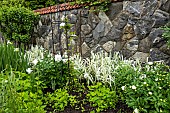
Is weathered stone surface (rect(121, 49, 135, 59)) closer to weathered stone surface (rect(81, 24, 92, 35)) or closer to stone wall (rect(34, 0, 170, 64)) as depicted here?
stone wall (rect(34, 0, 170, 64))

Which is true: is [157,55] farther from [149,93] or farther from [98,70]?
[149,93]

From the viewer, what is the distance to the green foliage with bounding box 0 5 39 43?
641 centimetres

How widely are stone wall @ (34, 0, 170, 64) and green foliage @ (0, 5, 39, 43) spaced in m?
1.01

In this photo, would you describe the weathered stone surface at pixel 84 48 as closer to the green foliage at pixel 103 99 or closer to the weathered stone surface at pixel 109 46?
the weathered stone surface at pixel 109 46

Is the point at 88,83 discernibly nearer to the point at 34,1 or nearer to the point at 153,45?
the point at 153,45

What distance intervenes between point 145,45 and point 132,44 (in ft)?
0.83

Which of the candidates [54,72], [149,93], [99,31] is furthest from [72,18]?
[149,93]

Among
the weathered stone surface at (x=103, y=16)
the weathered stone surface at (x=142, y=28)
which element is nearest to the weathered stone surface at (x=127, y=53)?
the weathered stone surface at (x=142, y=28)

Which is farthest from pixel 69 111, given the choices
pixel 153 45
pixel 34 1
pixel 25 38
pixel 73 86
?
pixel 34 1

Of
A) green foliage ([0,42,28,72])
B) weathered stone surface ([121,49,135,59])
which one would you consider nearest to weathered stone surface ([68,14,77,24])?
weathered stone surface ([121,49,135,59])

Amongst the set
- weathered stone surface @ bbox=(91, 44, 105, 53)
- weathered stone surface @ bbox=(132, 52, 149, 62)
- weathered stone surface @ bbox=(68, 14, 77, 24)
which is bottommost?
weathered stone surface @ bbox=(132, 52, 149, 62)

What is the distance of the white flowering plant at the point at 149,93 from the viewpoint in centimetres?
261

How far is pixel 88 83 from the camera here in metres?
3.58

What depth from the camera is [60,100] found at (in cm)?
316
